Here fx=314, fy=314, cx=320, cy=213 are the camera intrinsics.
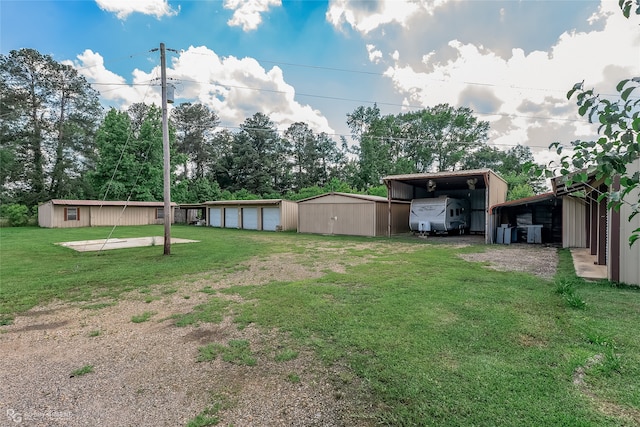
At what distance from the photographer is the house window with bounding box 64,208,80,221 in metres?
24.9

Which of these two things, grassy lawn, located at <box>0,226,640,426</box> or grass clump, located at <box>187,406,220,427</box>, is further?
grassy lawn, located at <box>0,226,640,426</box>

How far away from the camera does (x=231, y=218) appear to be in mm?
26609

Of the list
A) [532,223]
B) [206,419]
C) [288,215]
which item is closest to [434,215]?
[532,223]

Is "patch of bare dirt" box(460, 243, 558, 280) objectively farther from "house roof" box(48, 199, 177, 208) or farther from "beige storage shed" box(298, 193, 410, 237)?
"house roof" box(48, 199, 177, 208)

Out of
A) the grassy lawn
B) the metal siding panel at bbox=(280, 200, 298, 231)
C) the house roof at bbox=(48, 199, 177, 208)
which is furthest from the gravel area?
the house roof at bbox=(48, 199, 177, 208)

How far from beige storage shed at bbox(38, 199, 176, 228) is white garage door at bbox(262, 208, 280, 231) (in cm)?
1048

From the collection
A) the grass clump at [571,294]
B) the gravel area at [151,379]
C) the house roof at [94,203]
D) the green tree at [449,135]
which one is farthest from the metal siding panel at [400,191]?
the green tree at [449,135]

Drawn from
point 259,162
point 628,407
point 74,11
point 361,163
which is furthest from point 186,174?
point 628,407

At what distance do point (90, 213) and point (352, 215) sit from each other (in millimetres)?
22401

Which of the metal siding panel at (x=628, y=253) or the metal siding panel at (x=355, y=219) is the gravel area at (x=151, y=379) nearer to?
the metal siding panel at (x=628, y=253)

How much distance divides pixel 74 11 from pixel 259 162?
30306 millimetres

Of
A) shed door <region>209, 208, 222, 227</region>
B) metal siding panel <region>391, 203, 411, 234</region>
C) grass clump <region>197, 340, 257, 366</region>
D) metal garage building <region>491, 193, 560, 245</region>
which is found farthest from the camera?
shed door <region>209, 208, 222, 227</region>

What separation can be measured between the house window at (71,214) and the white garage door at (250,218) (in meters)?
13.5

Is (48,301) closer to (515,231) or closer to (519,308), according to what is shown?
(519,308)
